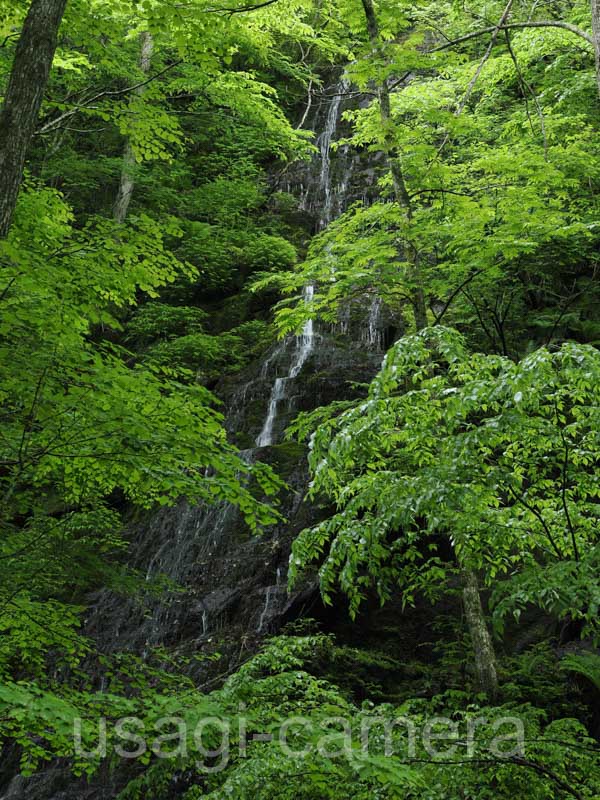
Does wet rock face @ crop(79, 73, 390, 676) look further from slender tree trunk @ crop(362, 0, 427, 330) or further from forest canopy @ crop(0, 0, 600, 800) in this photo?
slender tree trunk @ crop(362, 0, 427, 330)

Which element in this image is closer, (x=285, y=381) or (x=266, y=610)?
(x=266, y=610)

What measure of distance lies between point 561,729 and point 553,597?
138cm

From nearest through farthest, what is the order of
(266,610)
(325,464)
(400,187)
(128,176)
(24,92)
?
(325,464)
(24,92)
(400,187)
(266,610)
(128,176)

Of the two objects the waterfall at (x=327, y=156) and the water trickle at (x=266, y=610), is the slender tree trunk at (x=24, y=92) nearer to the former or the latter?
the water trickle at (x=266, y=610)

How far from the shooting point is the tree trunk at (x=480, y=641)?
5.93 m

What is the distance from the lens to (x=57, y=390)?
408cm

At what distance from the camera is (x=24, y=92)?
4.64m

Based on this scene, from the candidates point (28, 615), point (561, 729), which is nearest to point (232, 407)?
point (28, 615)

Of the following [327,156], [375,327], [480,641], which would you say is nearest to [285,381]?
[375,327]

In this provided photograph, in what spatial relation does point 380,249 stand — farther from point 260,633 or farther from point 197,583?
point 197,583

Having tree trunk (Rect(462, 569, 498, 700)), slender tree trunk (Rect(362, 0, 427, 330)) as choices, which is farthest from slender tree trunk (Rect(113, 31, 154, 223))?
tree trunk (Rect(462, 569, 498, 700))

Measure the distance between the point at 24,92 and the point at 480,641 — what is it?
6.00 m

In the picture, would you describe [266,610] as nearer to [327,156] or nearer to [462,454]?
[462,454]

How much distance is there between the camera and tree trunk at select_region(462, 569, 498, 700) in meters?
5.93
